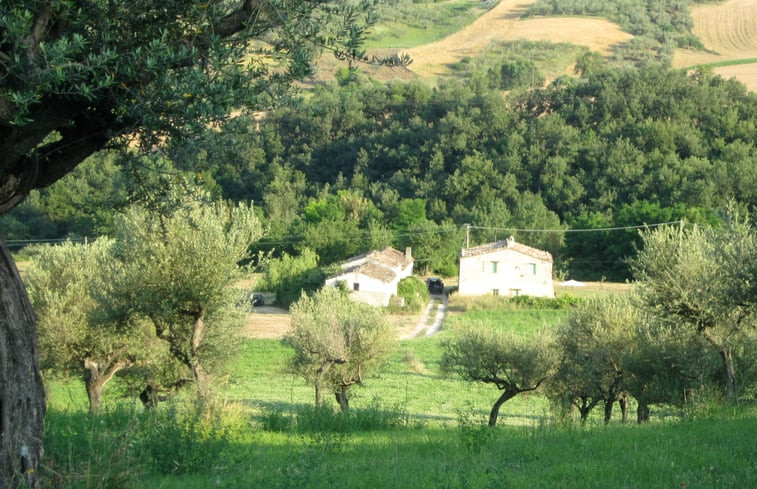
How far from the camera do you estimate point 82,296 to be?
19.7 meters

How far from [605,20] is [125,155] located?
172648 millimetres

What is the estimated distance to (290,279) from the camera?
199ft

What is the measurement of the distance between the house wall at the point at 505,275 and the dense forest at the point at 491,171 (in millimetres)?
6886

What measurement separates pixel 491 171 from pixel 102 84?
84.8m

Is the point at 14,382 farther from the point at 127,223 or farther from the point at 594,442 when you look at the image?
the point at 127,223

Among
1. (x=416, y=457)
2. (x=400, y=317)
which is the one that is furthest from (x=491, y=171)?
(x=416, y=457)

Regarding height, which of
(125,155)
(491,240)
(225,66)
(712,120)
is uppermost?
(225,66)

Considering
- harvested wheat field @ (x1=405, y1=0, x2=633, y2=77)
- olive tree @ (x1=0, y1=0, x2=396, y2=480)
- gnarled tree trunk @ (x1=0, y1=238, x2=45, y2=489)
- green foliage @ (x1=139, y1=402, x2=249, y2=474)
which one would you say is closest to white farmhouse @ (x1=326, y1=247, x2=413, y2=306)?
green foliage @ (x1=139, y1=402, x2=249, y2=474)

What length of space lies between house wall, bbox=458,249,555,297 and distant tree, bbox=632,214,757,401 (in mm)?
41828

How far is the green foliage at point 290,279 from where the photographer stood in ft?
194

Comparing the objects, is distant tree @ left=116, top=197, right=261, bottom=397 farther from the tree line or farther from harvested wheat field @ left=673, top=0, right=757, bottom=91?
harvested wheat field @ left=673, top=0, right=757, bottom=91

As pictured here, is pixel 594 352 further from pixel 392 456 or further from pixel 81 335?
pixel 392 456

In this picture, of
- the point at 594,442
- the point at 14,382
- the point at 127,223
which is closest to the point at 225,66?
the point at 14,382

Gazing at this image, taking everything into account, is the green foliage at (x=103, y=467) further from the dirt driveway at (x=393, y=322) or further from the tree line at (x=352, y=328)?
the dirt driveway at (x=393, y=322)
